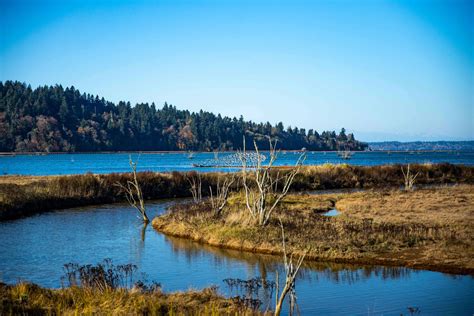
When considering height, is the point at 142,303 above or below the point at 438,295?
above

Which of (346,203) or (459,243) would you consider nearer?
(459,243)

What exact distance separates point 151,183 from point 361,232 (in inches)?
1083

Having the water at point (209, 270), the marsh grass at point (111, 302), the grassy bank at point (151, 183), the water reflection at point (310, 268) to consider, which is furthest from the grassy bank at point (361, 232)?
the grassy bank at point (151, 183)

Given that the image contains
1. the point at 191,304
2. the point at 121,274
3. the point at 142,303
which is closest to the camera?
the point at 142,303

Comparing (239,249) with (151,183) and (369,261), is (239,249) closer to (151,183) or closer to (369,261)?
(369,261)

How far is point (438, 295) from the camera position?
56.2 feet

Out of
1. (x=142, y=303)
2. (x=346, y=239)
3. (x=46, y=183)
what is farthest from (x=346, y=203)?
(x=142, y=303)

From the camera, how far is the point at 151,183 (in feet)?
161

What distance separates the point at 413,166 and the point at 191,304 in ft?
191

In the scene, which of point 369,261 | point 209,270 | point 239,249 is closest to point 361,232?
point 369,261

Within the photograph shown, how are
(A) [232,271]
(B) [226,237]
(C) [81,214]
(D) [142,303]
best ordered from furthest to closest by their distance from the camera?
(C) [81,214] < (B) [226,237] < (A) [232,271] < (D) [142,303]

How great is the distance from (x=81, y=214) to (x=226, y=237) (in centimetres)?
1569

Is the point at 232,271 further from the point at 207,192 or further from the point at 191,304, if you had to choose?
the point at 207,192

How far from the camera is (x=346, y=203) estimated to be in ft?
129
